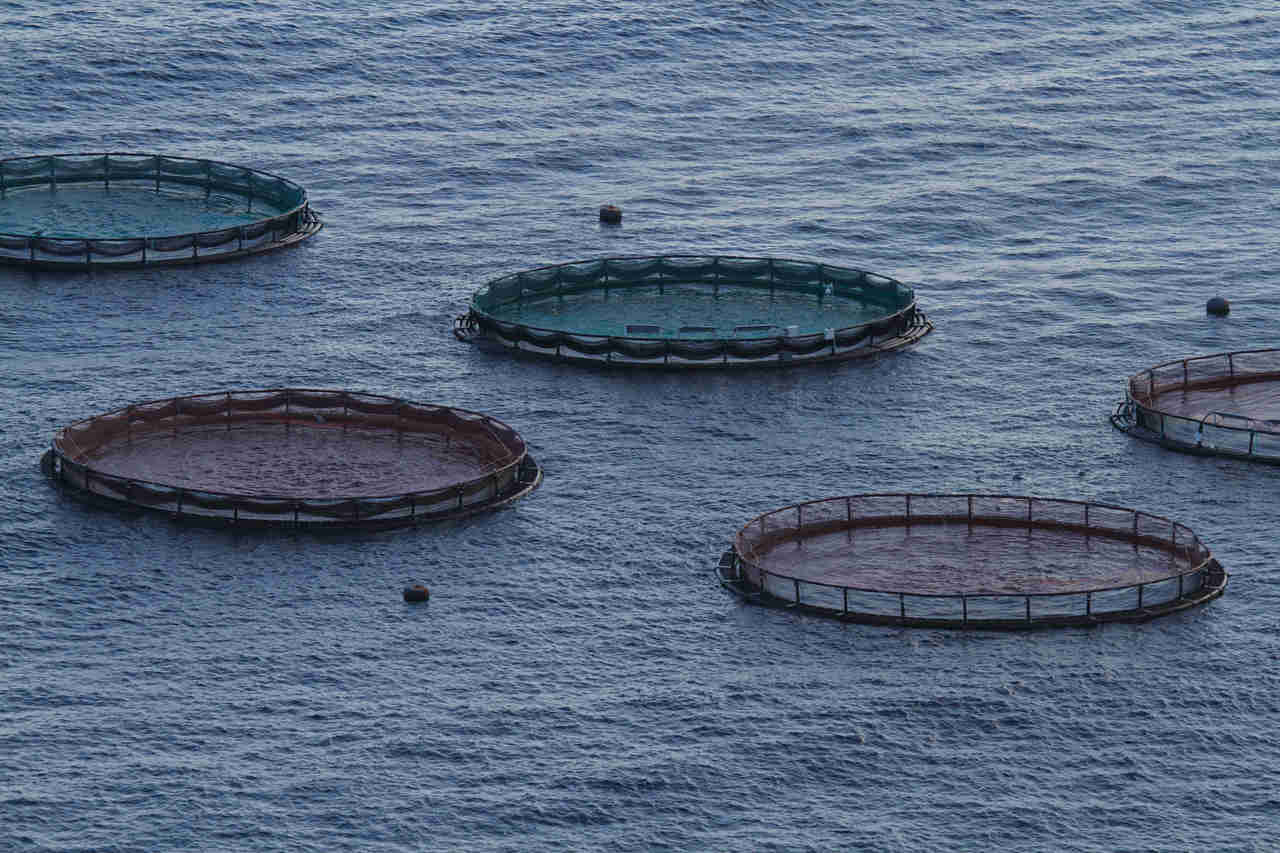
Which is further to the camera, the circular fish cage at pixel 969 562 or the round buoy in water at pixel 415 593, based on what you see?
the round buoy in water at pixel 415 593

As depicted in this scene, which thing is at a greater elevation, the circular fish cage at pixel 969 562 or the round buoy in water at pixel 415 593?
the circular fish cage at pixel 969 562

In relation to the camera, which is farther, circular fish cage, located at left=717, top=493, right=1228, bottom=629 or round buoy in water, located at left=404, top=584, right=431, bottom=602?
round buoy in water, located at left=404, top=584, right=431, bottom=602

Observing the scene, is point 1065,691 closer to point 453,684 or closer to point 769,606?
point 769,606

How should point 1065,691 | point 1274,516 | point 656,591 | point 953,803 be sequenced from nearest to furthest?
point 953,803 < point 1065,691 < point 656,591 < point 1274,516

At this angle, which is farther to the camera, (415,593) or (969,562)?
(969,562)

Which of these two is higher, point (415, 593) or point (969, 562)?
point (969, 562)

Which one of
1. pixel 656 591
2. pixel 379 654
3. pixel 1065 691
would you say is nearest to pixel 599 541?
pixel 656 591

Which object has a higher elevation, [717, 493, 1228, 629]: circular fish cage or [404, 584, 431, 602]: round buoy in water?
[717, 493, 1228, 629]: circular fish cage

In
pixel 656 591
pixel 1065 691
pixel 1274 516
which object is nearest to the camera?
pixel 1065 691
